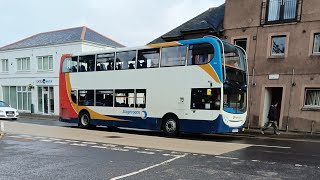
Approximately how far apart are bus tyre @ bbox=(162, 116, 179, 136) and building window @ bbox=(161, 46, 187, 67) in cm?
257

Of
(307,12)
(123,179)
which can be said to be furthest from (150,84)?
(307,12)

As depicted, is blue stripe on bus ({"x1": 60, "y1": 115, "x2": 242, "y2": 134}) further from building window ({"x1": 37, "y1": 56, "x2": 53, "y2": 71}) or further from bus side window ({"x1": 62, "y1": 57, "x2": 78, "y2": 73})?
building window ({"x1": 37, "y1": 56, "x2": 53, "y2": 71})

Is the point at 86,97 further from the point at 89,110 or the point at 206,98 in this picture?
the point at 206,98

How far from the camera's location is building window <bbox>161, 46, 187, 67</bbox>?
13.7m

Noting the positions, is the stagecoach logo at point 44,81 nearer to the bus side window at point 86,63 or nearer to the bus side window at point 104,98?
the bus side window at point 86,63

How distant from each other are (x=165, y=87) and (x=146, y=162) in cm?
666

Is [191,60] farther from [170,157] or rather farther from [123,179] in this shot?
[123,179]

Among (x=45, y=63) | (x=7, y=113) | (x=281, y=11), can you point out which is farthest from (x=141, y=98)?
(x=45, y=63)

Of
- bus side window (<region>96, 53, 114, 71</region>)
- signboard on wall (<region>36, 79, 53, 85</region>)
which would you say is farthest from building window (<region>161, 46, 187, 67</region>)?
signboard on wall (<region>36, 79, 53, 85</region>)

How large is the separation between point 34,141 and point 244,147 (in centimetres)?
797

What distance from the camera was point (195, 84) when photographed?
13250mm

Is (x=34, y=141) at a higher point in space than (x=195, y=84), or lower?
lower

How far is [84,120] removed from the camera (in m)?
17.8

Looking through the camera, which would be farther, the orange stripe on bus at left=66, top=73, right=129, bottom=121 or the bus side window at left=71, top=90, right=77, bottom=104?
the bus side window at left=71, top=90, right=77, bottom=104
